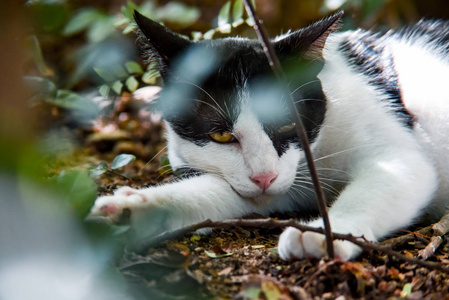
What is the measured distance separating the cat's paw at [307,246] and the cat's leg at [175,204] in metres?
0.42

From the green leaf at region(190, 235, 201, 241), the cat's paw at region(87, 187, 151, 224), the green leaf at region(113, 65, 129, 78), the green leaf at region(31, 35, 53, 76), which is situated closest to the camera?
the cat's paw at region(87, 187, 151, 224)

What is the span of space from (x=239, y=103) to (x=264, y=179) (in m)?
0.34

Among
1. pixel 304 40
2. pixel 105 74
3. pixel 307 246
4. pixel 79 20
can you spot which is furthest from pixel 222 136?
A: pixel 105 74

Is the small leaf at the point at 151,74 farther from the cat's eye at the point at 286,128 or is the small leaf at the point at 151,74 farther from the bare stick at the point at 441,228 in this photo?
the bare stick at the point at 441,228

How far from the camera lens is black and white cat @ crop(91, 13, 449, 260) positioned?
5.43 ft

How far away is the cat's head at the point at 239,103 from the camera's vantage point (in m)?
1.74

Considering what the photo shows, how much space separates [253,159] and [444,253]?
0.77 metres

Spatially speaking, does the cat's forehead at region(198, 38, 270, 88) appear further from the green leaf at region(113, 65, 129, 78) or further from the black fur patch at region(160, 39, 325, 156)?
the green leaf at region(113, 65, 129, 78)

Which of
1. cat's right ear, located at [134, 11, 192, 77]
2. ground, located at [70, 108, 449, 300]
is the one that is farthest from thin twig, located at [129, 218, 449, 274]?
cat's right ear, located at [134, 11, 192, 77]

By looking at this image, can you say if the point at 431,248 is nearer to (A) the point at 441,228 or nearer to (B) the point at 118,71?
(A) the point at 441,228

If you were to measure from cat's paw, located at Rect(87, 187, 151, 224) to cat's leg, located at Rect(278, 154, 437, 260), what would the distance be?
0.50 metres

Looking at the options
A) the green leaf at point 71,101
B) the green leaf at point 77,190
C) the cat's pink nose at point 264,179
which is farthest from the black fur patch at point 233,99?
the green leaf at point 71,101

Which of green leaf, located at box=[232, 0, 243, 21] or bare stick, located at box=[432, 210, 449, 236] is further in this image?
green leaf, located at box=[232, 0, 243, 21]

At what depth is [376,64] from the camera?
232 cm
